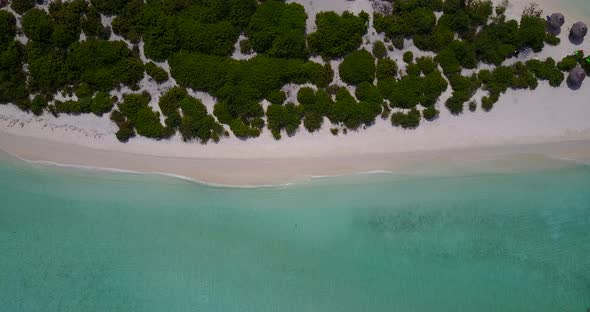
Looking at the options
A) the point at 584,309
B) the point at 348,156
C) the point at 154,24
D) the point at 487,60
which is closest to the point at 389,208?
the point at 348,156

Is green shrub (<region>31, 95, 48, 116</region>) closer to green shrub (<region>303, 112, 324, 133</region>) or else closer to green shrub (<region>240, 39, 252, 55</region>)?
green shrub (<region>240, 39, 252, 55</region>)

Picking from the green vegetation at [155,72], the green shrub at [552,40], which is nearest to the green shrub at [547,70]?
the green shrub at [552,40]

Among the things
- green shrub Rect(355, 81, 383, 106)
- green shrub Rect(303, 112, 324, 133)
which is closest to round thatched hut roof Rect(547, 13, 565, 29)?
green shrub Rect(355, 81, 383, 106)

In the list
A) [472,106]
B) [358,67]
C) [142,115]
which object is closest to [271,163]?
[358,67]

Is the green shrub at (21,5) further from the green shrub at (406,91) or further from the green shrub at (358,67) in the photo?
the green shrub at (406,91)

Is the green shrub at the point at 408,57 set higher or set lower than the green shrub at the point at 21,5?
lower

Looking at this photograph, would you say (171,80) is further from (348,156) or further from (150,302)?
(150,302)
